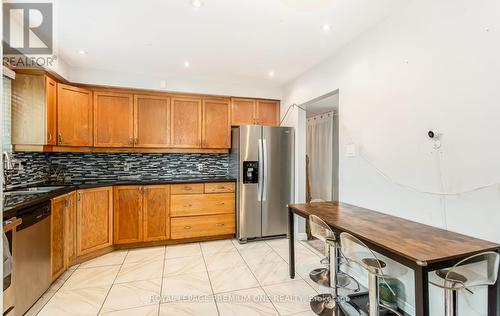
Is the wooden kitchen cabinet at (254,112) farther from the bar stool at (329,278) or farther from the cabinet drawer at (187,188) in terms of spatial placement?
the bar stool at (329,278)

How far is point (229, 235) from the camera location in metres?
4.01

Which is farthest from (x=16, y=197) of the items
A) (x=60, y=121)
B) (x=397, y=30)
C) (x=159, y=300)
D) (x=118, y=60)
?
(x=397, y=30)

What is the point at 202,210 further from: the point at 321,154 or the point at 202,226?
the point at 321,154

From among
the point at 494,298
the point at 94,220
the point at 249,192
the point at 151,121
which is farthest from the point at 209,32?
the point at 494,298

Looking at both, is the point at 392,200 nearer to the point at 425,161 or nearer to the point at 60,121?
the point at 425,161

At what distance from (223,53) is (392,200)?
240 cm

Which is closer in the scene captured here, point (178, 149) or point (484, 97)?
point (484, 97)

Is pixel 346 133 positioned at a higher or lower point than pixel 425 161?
higher

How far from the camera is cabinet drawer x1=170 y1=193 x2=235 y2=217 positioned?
3.72 meters

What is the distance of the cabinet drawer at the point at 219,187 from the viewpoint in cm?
386

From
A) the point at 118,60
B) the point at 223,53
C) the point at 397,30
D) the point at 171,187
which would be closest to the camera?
the point at 397,30

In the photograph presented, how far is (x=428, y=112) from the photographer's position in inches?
77.9

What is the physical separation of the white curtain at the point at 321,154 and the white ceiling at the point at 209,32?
200 centimetres

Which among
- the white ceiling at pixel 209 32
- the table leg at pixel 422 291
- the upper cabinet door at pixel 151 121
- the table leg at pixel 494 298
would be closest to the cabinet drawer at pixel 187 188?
the upper cabinet door at pixel 151 121
